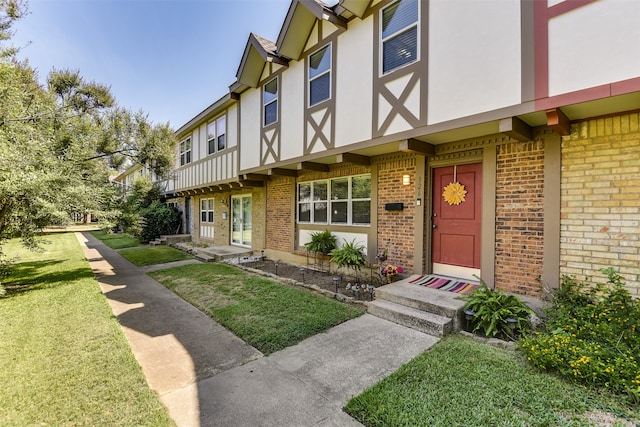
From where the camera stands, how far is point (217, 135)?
40.2 ft

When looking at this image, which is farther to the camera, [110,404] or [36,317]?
[36,317]

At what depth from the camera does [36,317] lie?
5.01m

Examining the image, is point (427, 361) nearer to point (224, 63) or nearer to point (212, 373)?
point (212, 373)

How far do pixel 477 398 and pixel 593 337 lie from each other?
1824 millimetres

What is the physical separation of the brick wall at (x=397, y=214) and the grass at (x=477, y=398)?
118 inches

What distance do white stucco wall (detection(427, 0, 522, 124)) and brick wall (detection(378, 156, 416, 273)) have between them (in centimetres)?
158

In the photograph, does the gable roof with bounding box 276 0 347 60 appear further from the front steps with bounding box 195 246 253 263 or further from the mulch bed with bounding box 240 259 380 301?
the front steps with bounding box 195 246 253 263

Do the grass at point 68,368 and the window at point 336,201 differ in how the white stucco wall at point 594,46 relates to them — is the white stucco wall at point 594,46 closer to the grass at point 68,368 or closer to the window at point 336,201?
the window at point 336,201

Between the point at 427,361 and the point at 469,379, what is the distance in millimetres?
484

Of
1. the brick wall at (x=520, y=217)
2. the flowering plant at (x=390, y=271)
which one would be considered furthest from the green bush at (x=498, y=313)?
the flowering plant at (x=390, y=271)

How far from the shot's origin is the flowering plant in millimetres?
5871

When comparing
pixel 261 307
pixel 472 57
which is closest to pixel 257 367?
pixel 261 307

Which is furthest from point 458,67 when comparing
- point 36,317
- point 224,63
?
point 224,63

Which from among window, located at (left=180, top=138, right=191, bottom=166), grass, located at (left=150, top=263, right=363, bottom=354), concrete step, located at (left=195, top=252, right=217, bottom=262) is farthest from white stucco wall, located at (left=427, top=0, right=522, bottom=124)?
window, located at (left=180, top=138, right=191, bottom=166)
